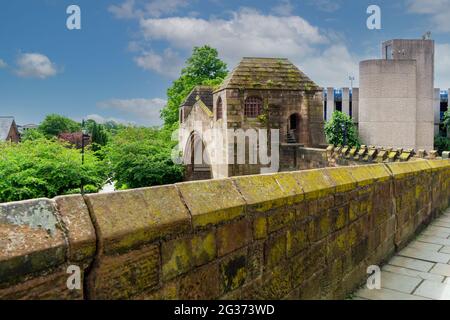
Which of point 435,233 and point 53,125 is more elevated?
point 53,125

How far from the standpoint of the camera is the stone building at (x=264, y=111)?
18297 millimetres

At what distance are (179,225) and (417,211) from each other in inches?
203

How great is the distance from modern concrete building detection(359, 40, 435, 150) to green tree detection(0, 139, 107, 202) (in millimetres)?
26360

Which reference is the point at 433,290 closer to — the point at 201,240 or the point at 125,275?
the point at 201,240

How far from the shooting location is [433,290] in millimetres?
3838

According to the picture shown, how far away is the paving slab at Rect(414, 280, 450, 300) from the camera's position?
3.69 meters

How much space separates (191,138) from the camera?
27.0m

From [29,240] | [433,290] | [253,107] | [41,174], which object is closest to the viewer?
[29,240]

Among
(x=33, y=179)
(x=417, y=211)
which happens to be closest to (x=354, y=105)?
(x=33, y=179)

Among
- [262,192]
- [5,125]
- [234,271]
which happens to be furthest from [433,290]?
[5,125]

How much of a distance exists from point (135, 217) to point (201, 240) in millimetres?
406

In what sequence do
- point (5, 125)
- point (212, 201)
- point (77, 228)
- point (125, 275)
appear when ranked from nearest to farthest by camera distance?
point (77, 228) < point (125, 275) < point (212, 201) < point (5, 125)

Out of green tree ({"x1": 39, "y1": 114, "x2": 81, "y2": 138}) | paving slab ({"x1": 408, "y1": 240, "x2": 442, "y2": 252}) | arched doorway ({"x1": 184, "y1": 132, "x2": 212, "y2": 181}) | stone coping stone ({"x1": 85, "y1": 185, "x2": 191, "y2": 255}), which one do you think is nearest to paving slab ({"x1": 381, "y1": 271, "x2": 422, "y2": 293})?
paving slab ({"x1": 408, "y1": 240, "x2": 442, "y2": 252})
